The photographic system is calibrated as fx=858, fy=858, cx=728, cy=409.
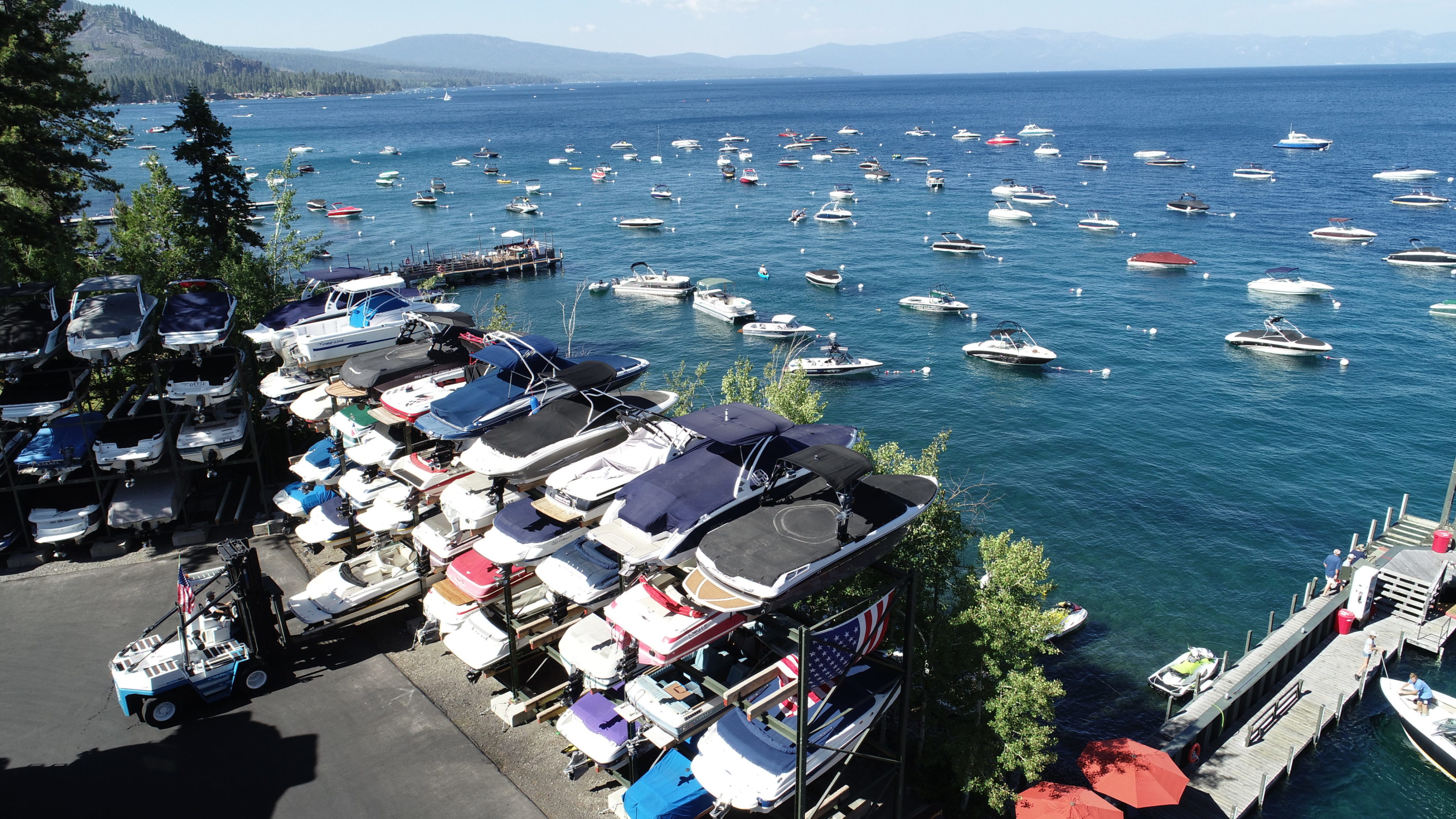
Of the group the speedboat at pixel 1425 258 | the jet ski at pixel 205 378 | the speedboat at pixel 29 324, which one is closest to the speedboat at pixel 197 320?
the jet ski at pixel 205 378

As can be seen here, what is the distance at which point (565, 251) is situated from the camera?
79.9m

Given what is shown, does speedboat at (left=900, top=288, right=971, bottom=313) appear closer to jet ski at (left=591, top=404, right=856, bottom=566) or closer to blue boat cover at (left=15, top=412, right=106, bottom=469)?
jet ski at (left=591, top=404, right=856, bottom=566)

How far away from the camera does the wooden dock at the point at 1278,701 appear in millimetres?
20328

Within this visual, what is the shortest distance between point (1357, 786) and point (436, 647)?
22503 millimetres

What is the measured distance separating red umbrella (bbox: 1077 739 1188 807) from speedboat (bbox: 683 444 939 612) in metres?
7.88

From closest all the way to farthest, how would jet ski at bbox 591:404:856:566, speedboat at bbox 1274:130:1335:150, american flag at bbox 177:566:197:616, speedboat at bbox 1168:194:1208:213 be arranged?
jet ski at bbox 591:404:856:566 < american flag at bbox 177:566:197:616 < speedboat at bbox 1168:194:1208:213 < speedboat at bbox 1274:130:1335:150

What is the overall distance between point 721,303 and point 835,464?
4579cm

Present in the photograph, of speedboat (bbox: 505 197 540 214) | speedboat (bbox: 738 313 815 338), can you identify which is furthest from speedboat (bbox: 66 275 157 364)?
speedboat (bbox: 505 197 540 214)

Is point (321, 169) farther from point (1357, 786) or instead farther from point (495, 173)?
point (1357, 786)

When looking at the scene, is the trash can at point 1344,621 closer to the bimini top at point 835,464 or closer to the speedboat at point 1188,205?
the bimini top at point 835,464

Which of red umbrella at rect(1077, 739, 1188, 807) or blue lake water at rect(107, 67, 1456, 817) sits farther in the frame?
blue lake water at rect(107, 67, 1456, 817)

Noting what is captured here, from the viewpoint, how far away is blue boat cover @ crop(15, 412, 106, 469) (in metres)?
23.9

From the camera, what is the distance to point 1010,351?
163ft

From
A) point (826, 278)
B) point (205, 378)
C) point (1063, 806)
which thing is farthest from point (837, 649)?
point (826, 278)
